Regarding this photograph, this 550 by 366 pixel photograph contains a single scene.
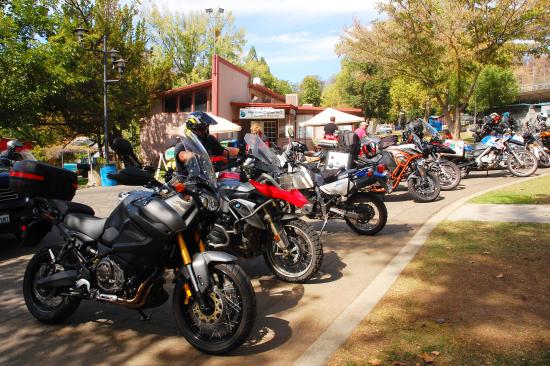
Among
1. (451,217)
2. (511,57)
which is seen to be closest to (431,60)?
(511,57)

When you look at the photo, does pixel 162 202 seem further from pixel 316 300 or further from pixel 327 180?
pixel 327 180

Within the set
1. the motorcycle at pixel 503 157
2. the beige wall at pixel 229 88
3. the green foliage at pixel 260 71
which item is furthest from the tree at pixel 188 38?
the motorcycle at pixel 503 157

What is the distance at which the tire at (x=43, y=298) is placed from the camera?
4.11 metres

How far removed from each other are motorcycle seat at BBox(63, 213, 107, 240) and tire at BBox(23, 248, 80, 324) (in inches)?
13.1

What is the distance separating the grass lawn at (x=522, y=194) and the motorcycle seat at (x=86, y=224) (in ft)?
24.6

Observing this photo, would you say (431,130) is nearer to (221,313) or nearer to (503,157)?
(503,157)

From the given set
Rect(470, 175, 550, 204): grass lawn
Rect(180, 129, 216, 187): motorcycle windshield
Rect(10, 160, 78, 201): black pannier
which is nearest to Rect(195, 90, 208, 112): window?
Rect(470, 175, 550, 204): grass lawn

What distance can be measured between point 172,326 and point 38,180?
172 cm

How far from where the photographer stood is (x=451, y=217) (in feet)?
25.7

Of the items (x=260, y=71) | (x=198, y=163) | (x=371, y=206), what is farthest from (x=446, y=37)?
(x=260, y=71)

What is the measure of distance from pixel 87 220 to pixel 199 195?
43.7 inches

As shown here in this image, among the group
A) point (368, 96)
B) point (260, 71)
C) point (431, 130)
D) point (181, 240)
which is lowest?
point (181, 240)

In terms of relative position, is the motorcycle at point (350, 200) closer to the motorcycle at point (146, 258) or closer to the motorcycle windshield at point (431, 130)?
the motorcycle at point (146, 258)

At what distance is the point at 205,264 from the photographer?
11.2 feet
